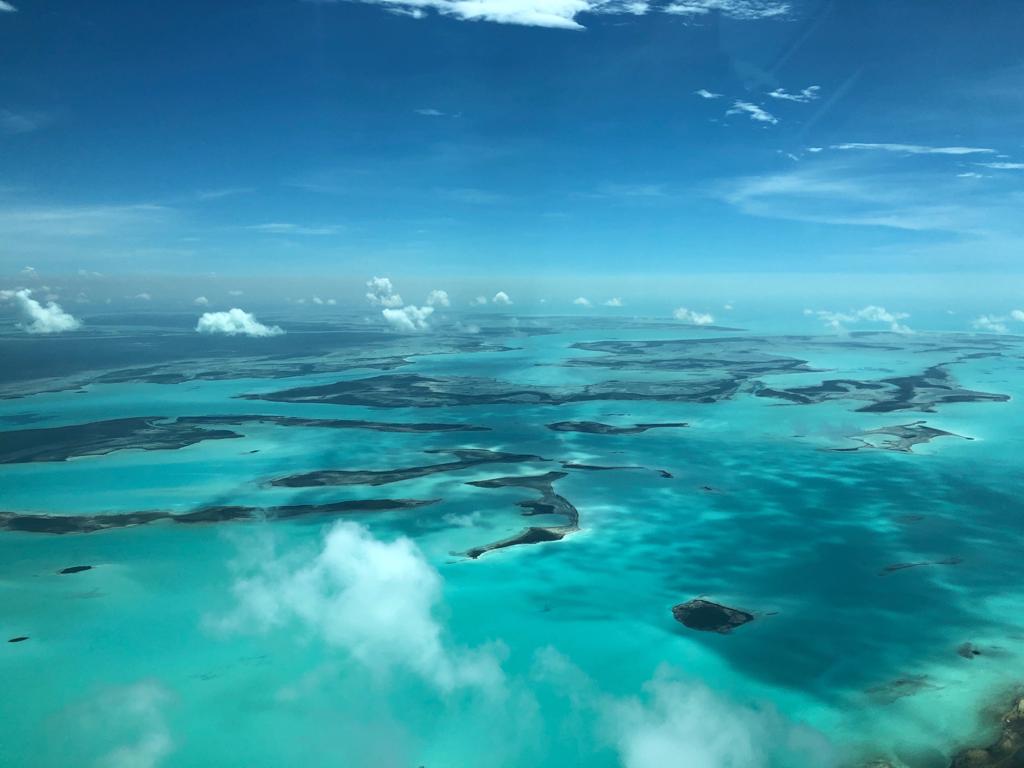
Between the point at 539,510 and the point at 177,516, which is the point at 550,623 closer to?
the point at 539,510

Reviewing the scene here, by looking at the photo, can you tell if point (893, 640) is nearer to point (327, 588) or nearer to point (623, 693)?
point (623, 693)

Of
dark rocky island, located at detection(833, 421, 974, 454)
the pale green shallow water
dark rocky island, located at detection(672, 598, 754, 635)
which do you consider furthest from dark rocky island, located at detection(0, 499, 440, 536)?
dark rocky island, located at detection(833, 421, 974, 454)

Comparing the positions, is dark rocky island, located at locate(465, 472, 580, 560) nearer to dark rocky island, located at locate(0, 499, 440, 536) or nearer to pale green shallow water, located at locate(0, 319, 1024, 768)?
pale green shallow water, located at locate(0, 319, 1024, 768)

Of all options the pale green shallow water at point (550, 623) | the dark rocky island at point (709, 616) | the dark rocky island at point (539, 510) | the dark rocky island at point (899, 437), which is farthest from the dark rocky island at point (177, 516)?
the dark rocky island at point (899, 437)

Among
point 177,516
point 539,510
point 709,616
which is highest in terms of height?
point 177,516

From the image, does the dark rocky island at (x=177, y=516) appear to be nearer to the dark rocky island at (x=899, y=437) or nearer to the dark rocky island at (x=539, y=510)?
the dark rocky island at (x=539, y=510)

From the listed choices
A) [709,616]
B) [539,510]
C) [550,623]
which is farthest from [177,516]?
[709,616]
